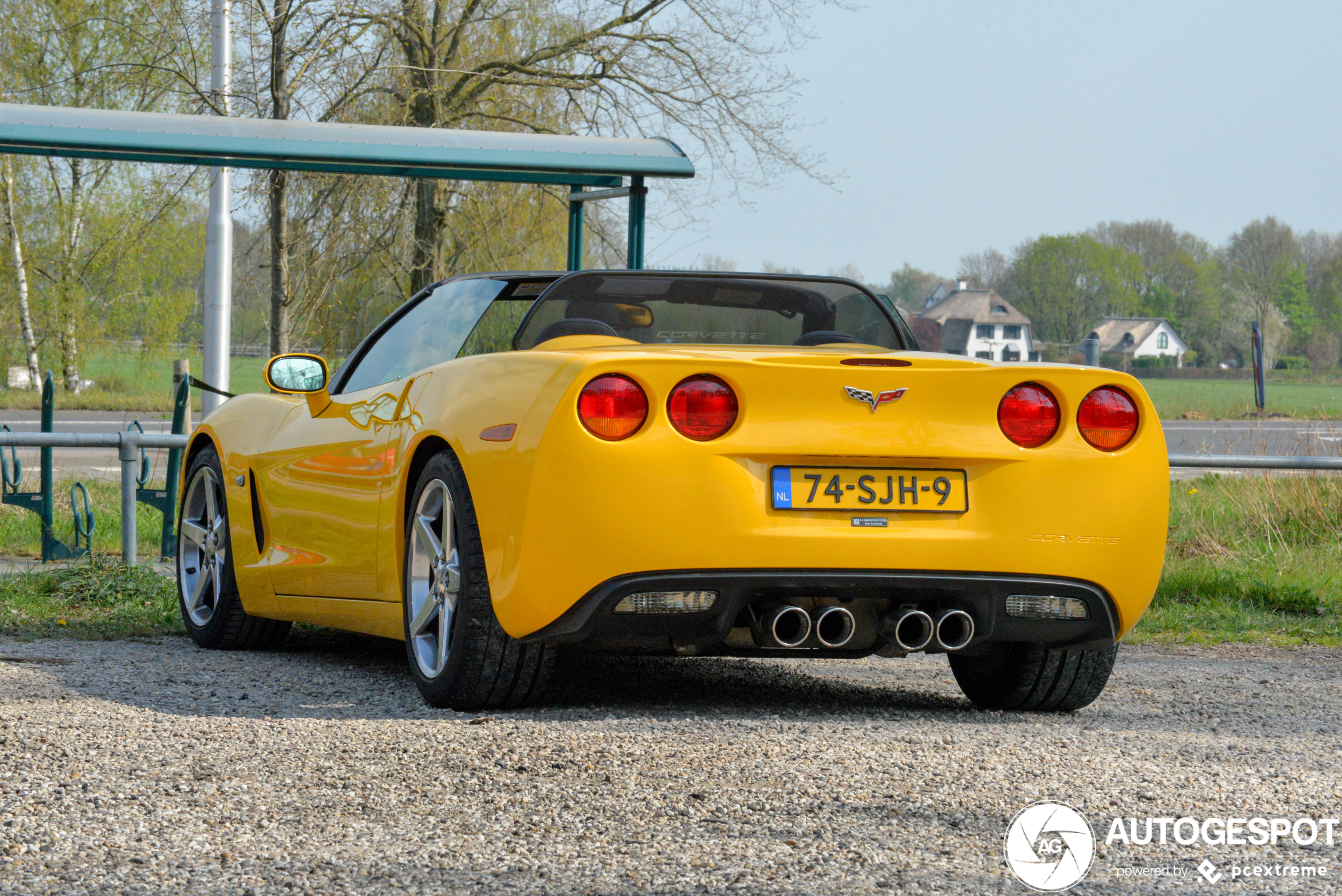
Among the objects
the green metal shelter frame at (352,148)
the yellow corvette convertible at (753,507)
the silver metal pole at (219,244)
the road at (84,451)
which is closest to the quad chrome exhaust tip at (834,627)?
the yellow corvette convertible at (753,507)

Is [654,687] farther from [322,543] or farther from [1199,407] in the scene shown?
[1199,407]

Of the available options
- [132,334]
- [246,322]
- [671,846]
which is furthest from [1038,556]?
[132,334]

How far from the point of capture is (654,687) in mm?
5203

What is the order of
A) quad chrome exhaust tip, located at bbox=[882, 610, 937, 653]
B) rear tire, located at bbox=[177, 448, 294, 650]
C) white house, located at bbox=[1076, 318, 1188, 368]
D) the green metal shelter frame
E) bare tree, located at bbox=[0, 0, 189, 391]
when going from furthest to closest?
white house, located at bbox=[1076, 318, 1188, 368] → bare tree, located at bbox=[0, 0, 189, 391] → the green metal shelter frame → rear tire, located at bbox=[177, 448, 294, 650] → quad chrome exhaust tip, located at bbox=[882, 610, 937, 653]

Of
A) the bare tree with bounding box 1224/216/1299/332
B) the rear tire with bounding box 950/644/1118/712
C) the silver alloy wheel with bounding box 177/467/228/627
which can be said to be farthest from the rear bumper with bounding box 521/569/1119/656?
the bare tree with bounding box 1224/216/1299/332

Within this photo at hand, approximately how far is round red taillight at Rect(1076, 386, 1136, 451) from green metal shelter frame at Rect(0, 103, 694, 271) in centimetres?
443

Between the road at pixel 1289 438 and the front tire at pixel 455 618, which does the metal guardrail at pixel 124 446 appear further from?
the road at pixel 1289 438

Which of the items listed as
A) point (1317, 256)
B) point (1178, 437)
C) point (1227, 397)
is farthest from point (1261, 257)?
point (1178, 437)

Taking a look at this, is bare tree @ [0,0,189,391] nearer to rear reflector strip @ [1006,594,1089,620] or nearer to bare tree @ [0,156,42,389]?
bare tree @ [0,156,42,389]

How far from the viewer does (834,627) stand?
14.1 ft

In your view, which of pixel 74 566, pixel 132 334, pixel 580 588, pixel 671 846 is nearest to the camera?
pixel 671 846

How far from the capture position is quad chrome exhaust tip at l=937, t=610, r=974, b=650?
4332 millimetres

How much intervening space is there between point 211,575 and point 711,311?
2.59 meters

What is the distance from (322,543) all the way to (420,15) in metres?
13.7
